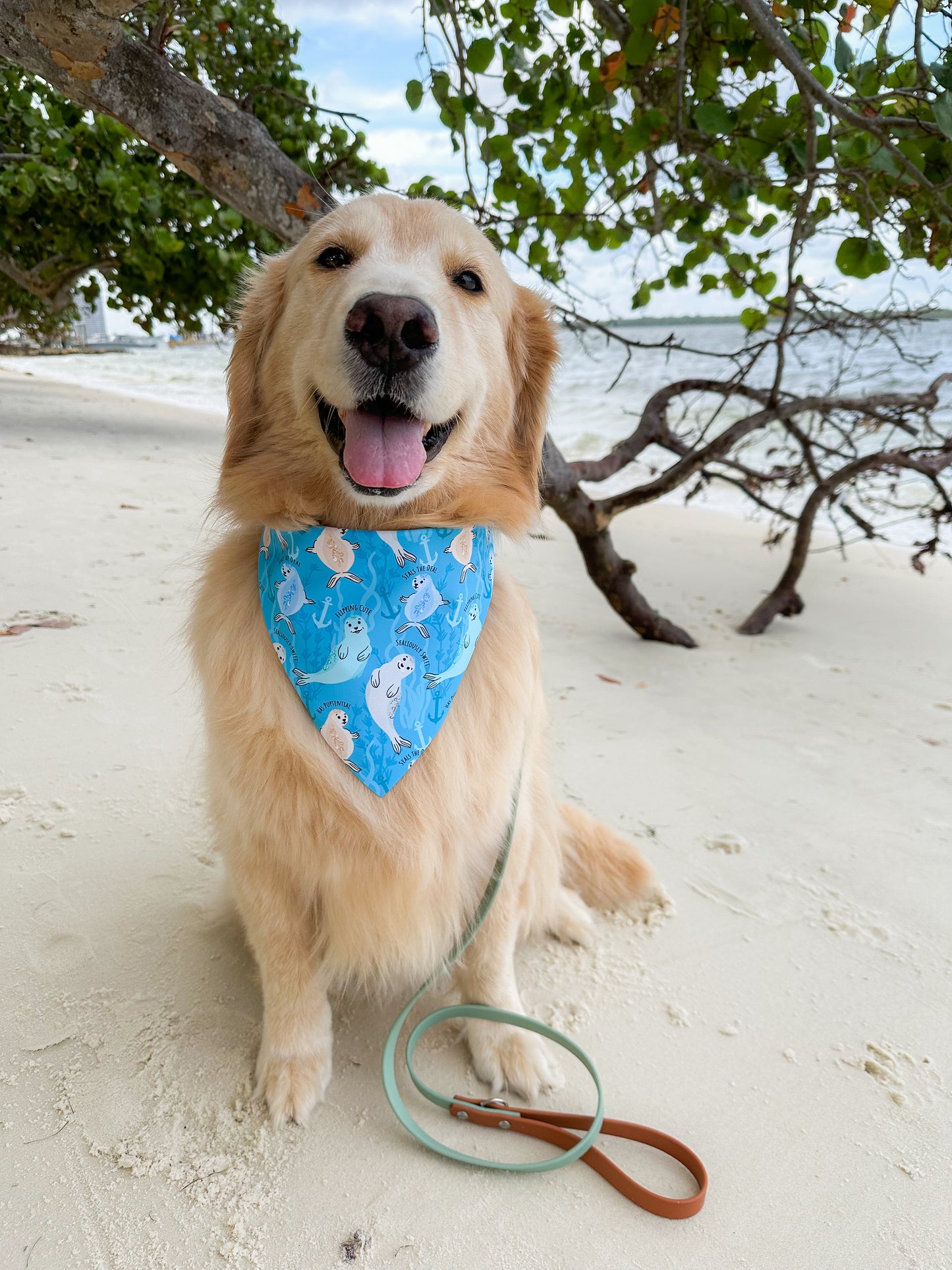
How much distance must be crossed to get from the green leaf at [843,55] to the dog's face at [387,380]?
0.87 meters

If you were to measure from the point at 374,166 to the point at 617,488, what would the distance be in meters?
6.36

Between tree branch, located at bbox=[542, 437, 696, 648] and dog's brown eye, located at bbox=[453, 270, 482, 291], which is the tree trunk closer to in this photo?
dog's brown eye, located at bbox=[453, 270, 482, 291]

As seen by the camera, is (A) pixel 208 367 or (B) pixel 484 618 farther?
(A) pixel 208 367

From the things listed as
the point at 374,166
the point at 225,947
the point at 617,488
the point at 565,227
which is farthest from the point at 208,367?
the point at 225,947

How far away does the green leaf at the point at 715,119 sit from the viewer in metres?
2.30

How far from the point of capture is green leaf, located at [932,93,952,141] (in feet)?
5.45

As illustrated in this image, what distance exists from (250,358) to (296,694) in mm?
841

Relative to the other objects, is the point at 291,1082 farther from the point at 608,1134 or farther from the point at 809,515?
the point at 809,515

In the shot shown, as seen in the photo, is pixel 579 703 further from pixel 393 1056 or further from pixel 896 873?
pixel 393 1056

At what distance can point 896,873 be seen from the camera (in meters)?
2.44

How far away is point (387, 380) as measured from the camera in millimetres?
1544

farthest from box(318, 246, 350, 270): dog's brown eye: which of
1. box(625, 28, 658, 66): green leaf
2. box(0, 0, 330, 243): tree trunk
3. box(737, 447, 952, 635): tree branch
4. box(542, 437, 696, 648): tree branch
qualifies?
box(737, 447, 952, 635): tree branch

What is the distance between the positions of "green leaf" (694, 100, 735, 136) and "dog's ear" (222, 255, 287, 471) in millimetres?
1341

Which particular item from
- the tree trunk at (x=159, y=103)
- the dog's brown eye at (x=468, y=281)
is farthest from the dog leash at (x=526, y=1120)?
the tree trunk at (x=159, y=103)
